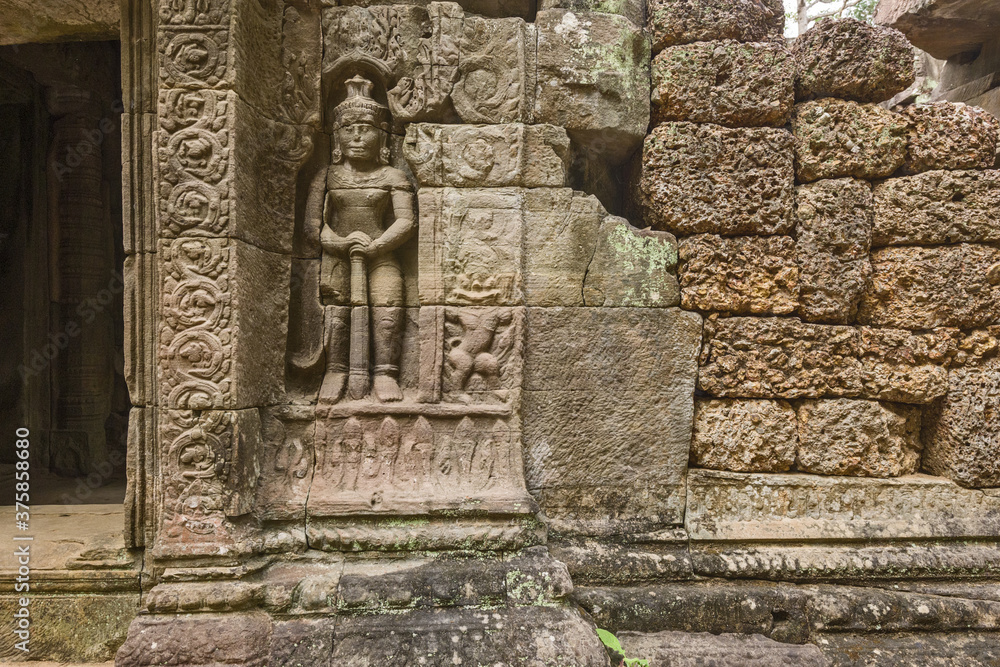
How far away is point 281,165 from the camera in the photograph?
2.87 metres

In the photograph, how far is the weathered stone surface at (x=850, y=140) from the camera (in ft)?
9.73

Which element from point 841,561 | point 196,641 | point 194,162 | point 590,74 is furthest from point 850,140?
point 196,641

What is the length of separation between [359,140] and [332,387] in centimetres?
133

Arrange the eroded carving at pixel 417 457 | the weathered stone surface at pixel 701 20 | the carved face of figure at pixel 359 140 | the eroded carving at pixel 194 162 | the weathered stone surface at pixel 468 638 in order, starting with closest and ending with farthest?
the weathered stone surface at pixel 468 638, the eroded carving at pixel 194 162, the eroded carving at pixel 417 457, the carved face of figure at pixel 359 140, the weathered stone surface at pixel 701 20

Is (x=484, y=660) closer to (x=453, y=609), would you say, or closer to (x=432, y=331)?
(x=453, y=609)

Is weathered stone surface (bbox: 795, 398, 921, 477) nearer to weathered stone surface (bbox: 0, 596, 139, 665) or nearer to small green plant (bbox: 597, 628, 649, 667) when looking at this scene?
small green plant (bbox: 597, 628, 649, 667)

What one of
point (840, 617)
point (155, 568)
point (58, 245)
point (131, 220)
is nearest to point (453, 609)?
point (155, 568)

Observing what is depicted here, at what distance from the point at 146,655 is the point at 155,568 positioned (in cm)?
43

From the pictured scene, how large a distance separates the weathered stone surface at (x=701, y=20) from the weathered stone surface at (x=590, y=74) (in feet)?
0.51

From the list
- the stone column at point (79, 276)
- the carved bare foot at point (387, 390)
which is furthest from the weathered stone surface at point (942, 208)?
Result: the stone column at point (79, 276)

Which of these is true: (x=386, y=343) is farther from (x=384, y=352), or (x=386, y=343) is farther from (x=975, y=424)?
(x=975, y=424)

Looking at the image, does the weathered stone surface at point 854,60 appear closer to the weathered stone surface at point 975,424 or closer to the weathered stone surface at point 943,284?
the weathered stone surface at point 943,284

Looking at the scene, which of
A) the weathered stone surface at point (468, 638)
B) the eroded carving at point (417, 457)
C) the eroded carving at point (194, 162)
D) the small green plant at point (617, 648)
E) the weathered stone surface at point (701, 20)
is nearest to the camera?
the weathered stone surface at point (468, 638)

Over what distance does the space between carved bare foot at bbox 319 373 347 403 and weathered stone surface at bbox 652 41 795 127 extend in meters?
2.32
